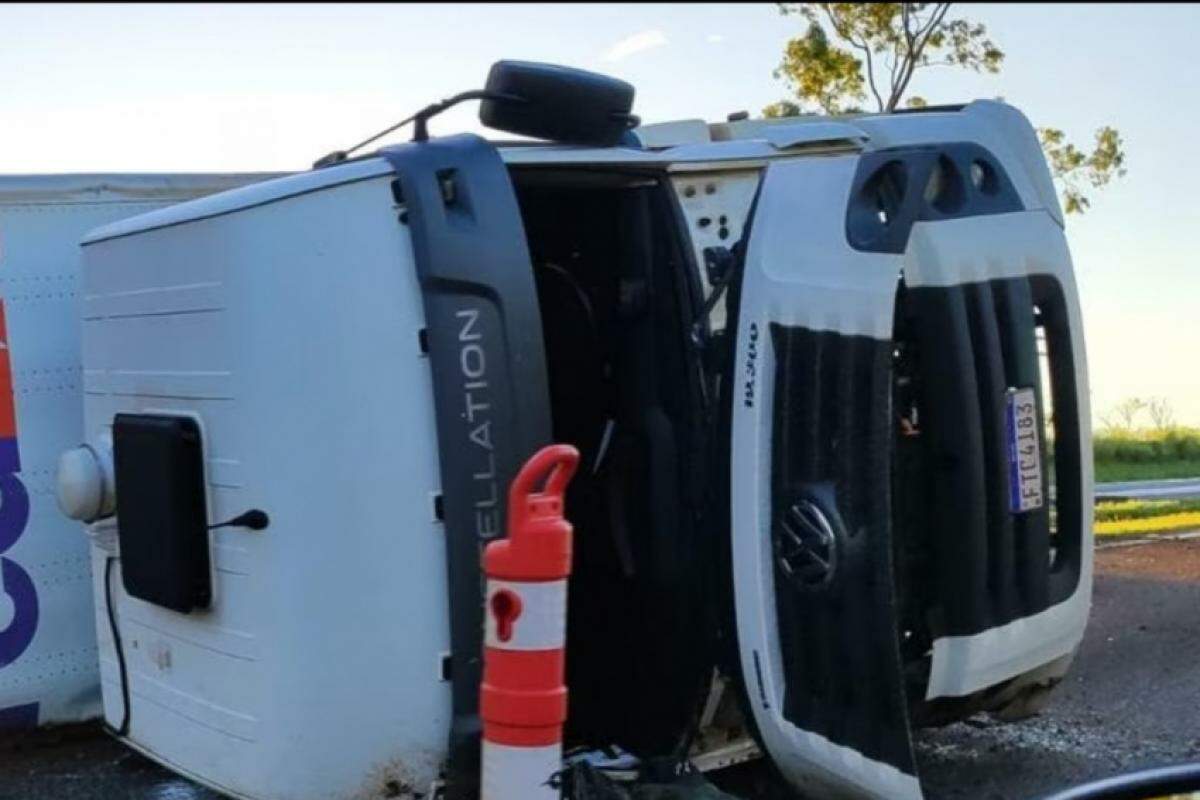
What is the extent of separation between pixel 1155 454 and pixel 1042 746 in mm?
3625

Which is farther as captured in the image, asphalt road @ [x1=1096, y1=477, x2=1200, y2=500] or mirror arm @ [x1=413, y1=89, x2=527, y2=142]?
asphalt road @ [x1=1096, y1=477, x2=1200, y2=500]

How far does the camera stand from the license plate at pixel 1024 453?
143 inches

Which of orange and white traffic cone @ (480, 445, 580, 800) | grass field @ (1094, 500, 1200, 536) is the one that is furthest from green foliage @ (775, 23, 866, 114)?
orange and white traffic cone @ (480, 445, 580, 800)

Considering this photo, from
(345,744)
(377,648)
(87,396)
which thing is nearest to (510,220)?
(377,648)

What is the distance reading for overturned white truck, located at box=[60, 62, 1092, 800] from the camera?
3.42m

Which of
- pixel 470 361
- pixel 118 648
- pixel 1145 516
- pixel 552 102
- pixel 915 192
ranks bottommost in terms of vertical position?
pixel 1145 516

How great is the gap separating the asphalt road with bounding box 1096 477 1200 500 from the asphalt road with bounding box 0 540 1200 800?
2.46 meters

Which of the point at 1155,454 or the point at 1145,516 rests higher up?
the point at 1155,454

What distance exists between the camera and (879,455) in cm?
339

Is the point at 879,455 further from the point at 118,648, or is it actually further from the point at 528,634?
the point at 118,648

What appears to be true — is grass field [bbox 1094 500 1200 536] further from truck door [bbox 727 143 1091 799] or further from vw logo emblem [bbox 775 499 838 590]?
vw logo emblem [bbox 775 499 838 590]

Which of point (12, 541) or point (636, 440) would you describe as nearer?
point (636, 440)

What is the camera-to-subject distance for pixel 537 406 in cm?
354

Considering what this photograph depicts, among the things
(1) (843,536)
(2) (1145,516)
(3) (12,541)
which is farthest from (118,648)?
(2) (1145,516)
